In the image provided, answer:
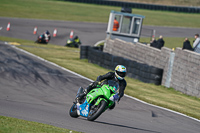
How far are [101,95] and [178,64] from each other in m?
8.79

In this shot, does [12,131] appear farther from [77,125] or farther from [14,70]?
[14,70]

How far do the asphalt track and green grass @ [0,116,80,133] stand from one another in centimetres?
68

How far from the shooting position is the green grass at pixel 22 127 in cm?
682

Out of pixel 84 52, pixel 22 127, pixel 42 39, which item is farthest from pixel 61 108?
pixel 42 39

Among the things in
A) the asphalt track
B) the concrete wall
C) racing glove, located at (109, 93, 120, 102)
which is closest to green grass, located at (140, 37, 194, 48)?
the concrete wall

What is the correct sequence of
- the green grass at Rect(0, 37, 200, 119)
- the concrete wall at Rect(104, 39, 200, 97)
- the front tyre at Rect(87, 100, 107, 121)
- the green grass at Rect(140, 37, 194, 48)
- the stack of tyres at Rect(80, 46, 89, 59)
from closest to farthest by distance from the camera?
the front tyre at Rect(87, 100, 107, 121), the green grass at Rect(0, 37, 200, 119), the concrete wall at Rect(104, 39, 200, 97), the stack of tyres at Rect(80, 46, 89, 59), the green grass at Rect(140, 37, 194, 48)

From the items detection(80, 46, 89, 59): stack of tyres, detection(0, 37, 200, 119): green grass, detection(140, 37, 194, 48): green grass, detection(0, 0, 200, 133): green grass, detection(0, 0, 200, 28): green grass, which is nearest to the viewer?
detection(0, 0, 200, 133): green grass

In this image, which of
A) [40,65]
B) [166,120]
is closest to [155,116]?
[166,120]

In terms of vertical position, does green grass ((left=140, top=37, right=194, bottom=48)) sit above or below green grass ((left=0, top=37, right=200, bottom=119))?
above

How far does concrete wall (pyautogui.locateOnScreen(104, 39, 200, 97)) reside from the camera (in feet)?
49.5

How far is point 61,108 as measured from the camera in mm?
10312

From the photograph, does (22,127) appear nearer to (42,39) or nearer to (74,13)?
(42,39)

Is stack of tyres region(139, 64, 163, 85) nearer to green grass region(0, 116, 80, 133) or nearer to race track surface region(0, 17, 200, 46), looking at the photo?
green grass region(0, 116, 80, 133)

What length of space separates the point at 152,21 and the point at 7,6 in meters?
19.8
